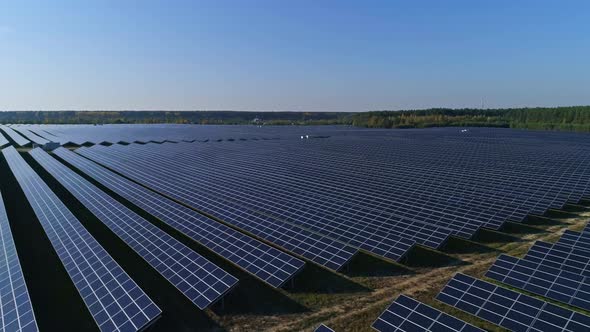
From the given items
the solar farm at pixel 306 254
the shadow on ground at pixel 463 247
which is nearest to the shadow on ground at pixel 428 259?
the solar farm at pixel 306 254

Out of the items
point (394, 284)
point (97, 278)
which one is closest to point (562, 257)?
point (394, 284)

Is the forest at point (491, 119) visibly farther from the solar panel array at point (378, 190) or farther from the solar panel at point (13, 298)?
the solar panel at point (13, 298)

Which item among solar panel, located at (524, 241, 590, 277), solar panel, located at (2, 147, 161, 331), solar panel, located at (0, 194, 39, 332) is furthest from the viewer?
solar panel, located at (524, 241, 590, 277)

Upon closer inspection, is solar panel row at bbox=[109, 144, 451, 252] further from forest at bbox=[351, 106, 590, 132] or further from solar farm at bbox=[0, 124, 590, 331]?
forest at bbox=[351, 106, 590, 132]

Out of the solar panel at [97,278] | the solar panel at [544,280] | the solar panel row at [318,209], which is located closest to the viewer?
the solar panel at [97,278]

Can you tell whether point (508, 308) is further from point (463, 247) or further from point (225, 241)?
point (225, 241)

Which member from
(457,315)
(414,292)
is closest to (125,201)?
(414,292)

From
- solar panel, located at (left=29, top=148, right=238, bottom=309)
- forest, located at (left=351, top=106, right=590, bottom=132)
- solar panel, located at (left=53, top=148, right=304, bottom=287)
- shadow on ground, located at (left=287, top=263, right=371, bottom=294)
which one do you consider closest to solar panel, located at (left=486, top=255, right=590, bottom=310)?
shadow on ground, located at (left=287, top=263, right=371, bottom=294)

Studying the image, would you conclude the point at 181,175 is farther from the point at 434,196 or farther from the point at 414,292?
the point at 414,292
